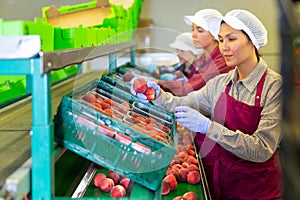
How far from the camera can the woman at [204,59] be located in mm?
2651

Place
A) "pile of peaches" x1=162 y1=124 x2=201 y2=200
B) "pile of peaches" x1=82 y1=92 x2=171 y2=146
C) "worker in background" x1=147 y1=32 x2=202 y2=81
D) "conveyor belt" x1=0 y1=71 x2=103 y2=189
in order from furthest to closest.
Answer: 1. "worker in background" x1=147 y1=32 x2=202 y2=81
2. "pile of peaches" x1=162 y1=124 x2=201 y2=200
3. "pile of peaches" x1=82 y1=92 x2=171 y2=146
4. "conveyor belt" x1=0 y1=71 x2=103 y2=189

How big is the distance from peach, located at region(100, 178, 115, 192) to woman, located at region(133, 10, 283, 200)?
47 centimetres

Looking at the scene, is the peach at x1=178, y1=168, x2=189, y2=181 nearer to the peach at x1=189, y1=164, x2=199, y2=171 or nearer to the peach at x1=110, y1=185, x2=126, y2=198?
the peach at x1=189, y1=164, x2=199, y2=171

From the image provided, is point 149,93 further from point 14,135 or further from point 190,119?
point 14,135

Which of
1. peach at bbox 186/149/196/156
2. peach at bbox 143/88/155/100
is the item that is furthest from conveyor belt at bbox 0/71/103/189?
peach at bbox 186/149/196/156

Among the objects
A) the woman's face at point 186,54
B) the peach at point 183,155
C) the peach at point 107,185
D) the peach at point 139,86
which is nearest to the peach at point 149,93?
the peach at point 139,86

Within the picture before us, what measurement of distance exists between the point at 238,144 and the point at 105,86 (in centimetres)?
66

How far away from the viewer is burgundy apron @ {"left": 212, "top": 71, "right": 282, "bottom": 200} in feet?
6.79

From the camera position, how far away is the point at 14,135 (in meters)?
1.45

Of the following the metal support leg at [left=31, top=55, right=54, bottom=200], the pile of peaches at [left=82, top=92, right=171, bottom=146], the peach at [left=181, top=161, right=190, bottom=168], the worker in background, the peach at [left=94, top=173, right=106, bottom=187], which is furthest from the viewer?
the worker in background

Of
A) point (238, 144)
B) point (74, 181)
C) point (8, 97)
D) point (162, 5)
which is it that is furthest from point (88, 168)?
point (162, 5)

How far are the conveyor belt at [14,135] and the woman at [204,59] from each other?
1038mm

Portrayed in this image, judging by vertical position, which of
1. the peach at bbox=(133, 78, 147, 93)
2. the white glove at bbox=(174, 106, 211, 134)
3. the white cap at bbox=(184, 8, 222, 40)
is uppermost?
the white cap at bbox=(184, 8, 222, 40)

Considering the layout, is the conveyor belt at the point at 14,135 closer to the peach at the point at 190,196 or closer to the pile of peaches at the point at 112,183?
the pile of peaches at the point at 112,183
